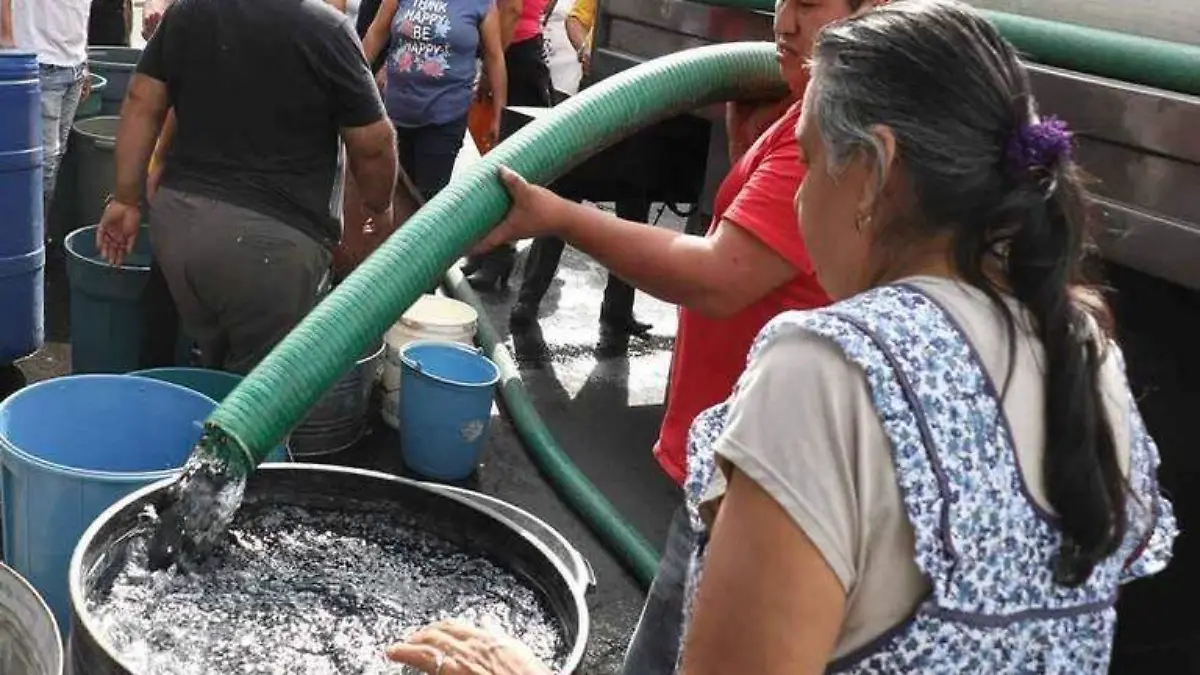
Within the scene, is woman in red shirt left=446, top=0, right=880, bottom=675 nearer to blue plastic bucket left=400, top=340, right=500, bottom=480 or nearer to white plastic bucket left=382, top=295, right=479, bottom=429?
blue plastic bucket left=400, top=340, right=500, bottom=480

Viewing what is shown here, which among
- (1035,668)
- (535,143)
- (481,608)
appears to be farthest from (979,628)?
(535,143)

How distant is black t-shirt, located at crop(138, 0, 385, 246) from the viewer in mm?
3465

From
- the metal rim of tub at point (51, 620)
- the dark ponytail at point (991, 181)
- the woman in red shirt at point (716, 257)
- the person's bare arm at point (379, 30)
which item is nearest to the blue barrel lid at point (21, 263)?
the person's bare arm at point (379, 30)

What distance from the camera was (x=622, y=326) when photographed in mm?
6254

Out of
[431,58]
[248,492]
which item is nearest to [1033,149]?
[248,492]

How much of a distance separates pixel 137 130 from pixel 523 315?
276 cm

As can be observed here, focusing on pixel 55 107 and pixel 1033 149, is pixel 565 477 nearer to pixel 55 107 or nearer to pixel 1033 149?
pixel 55 107

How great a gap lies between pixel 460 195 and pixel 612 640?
6.22 ft

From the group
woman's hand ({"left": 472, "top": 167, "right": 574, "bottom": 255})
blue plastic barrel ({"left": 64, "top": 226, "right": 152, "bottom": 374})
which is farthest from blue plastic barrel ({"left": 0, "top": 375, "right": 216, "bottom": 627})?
blue plastic barrel ({"left": 64, "top": 226, "right": 152, "bottom": 374})

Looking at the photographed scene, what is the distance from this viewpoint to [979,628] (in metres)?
1.24

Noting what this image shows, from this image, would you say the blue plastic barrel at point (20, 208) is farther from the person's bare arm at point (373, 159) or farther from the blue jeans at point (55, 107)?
the person's bare arm at point (373, 159)

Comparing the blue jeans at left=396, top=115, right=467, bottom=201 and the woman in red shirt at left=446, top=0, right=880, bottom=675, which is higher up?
the woman in red shirt at left=446, top=0, right=880, bottom=675

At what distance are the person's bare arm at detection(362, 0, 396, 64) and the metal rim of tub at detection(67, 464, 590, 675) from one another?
12.1 ft

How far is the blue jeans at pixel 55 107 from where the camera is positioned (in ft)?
16.5
